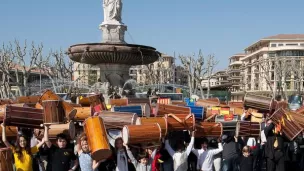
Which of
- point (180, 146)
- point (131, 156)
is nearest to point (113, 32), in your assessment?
point (180, 146)

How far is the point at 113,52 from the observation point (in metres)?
17.7

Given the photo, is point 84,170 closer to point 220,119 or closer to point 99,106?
point 99,106

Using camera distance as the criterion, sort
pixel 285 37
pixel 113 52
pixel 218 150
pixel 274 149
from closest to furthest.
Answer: pixel 218 150
pixel 274 149
pixel 113 52
pixel 285 37

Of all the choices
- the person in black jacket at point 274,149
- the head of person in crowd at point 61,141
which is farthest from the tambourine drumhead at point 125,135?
the person in black jacket at point 274,149

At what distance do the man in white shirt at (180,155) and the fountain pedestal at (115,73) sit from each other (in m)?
11.6

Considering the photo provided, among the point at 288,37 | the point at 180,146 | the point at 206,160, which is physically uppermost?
the point at 288,37

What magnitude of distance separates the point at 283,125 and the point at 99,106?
13.1 feet

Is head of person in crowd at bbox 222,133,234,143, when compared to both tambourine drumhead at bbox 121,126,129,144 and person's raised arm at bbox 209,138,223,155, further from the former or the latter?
tambourine drumhead at bbox 121,126,129,144

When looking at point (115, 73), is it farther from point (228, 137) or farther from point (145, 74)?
point (145, 74)

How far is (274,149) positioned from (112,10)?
1396 cm

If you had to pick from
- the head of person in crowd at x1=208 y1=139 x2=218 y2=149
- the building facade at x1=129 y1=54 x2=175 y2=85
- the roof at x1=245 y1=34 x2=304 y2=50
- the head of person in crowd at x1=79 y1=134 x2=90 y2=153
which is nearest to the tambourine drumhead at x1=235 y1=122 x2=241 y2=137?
the head of person in crowd at x1=208 y1=139 x2=218 y2=149

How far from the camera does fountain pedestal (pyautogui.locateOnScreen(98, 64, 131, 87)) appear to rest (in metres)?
19.4

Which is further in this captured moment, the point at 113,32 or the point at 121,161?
the point at 113,32

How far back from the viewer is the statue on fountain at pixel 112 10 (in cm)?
2111
